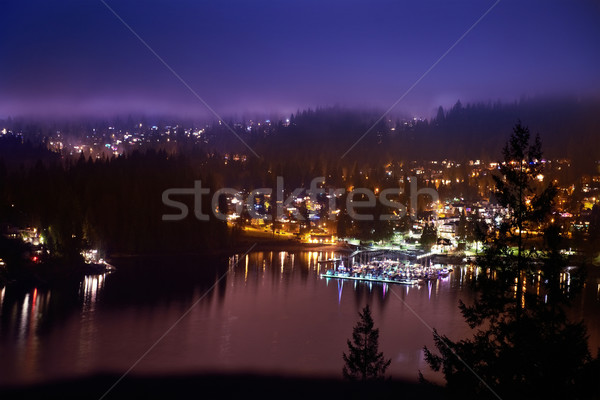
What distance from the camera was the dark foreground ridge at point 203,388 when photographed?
6227 mm

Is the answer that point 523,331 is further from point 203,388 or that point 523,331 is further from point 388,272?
point 388,272

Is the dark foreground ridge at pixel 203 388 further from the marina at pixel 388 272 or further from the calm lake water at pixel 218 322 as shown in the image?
the marina at pixel 388 272

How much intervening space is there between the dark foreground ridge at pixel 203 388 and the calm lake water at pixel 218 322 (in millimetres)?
337

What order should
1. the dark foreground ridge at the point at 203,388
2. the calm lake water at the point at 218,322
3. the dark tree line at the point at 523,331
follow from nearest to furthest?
the dark tree line at the point at 523,331, the dark foreground ridge at the point at 203,388, the calm lake water at the point at 218,322

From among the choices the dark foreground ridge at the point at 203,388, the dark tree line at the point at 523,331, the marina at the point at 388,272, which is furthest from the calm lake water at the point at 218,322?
the dark tree line at the point at 523,331

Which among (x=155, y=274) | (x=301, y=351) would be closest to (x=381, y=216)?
(x=155, y=274)

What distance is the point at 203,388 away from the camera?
6.96m

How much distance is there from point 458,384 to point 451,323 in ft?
21.7

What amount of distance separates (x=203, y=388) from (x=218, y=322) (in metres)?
3.64

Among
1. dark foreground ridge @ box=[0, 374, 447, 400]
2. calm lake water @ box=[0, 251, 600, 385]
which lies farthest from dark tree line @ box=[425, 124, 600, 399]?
calm lake water @ box=[0, 251, 600, 385]

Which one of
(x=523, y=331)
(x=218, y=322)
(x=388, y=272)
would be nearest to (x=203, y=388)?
→ (x=218, y=322)

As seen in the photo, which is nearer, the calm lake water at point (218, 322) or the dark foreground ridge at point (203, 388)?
the dark foreground ridge at point (203, 388)

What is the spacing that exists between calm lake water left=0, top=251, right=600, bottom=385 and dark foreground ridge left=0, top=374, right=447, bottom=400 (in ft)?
1.11

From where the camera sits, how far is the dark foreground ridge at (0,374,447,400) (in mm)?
6227
